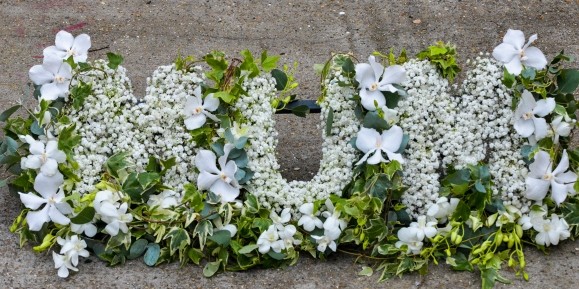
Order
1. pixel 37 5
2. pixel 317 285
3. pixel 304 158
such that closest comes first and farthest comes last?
pixel 317 285
pixel 304 158
pixel 37 5

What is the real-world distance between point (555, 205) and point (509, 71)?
1.40 ft

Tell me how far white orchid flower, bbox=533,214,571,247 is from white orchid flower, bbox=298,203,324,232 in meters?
0.65

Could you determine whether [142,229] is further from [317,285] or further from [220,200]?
[317,285]

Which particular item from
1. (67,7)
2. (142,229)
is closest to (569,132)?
(142,229)

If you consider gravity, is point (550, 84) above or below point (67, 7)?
above

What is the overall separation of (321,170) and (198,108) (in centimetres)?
43

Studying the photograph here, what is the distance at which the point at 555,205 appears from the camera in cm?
A: 280

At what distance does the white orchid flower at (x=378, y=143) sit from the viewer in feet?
8.86

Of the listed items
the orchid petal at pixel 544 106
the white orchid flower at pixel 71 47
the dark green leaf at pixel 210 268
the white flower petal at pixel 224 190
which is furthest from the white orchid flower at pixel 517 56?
the white orchid flower at pixel 71 47

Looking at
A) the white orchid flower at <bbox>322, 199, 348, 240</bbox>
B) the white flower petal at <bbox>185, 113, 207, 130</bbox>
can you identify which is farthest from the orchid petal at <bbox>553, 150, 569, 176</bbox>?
the white flower petal at <bbox>185, 113, 207, 130</bbox>

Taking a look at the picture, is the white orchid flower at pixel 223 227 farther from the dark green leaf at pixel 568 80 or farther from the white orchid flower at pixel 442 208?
the dark green leaf at pixel 568 80

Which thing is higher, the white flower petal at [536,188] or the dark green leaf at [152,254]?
the white flower petal at [536,188]

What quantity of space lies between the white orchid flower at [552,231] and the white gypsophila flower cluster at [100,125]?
48.4 inches

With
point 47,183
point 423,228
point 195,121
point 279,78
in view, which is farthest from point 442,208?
point 47,183
